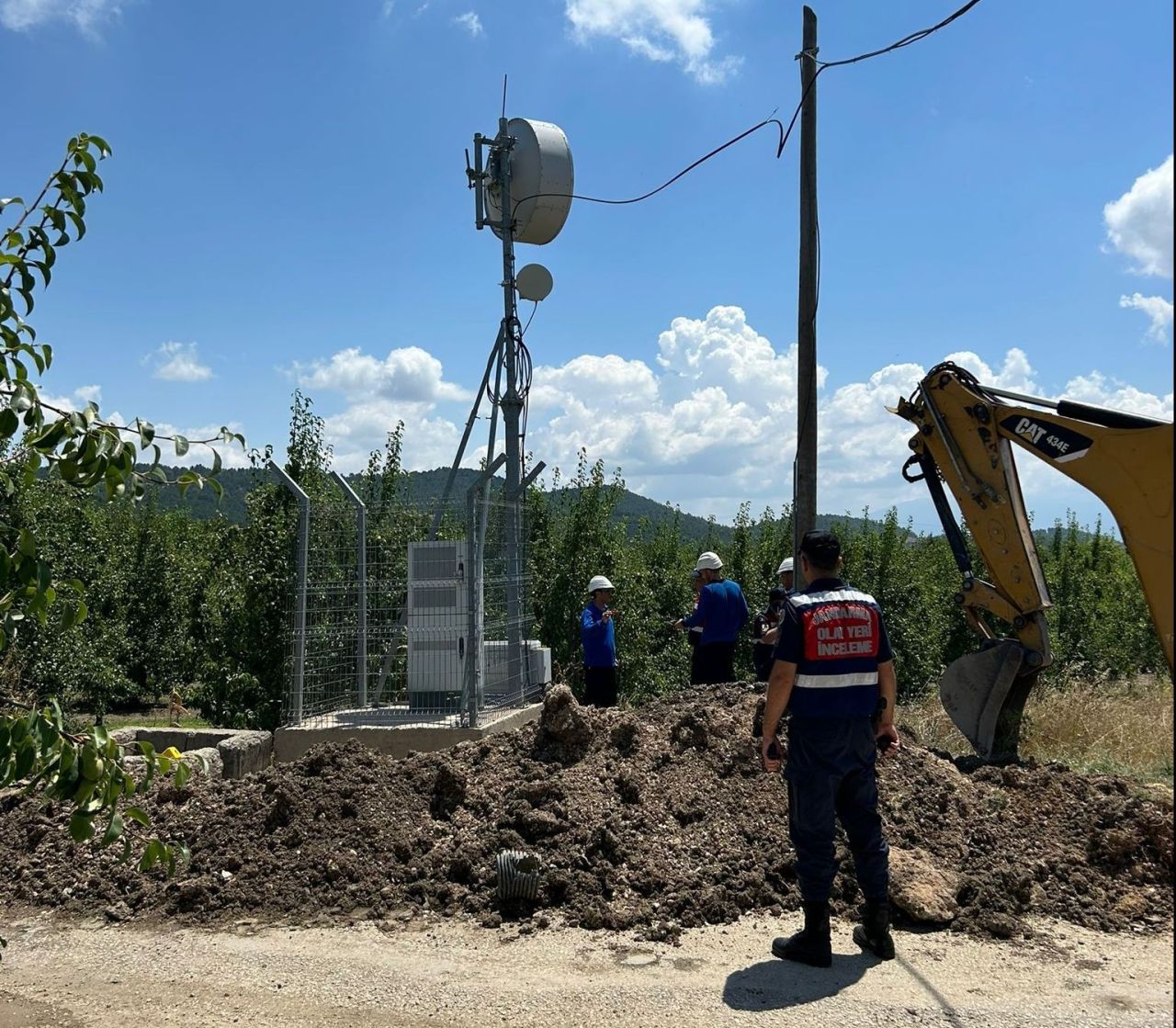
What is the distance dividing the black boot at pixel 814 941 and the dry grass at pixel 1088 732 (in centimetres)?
386

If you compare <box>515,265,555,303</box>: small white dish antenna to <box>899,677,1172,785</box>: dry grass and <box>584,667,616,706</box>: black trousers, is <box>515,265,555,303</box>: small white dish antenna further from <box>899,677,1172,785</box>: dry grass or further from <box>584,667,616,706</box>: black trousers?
<box>899,677,1172,785</box>: dry grass

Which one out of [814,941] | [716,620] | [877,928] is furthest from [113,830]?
[716,620]

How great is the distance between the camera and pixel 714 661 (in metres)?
10.8

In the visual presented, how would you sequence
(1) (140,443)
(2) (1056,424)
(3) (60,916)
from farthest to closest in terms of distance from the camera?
(2) (1056,424) < (3) (60,916) < (1) (140,443)

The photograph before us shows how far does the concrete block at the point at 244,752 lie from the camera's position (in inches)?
348

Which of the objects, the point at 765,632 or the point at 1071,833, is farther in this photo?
the point at 765,632

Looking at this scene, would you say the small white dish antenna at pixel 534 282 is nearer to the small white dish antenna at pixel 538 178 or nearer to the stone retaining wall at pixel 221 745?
the small white dish antenna at pixel 538 178

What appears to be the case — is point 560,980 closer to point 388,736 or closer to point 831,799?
point 831,799

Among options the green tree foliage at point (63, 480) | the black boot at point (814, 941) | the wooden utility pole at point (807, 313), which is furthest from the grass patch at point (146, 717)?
the green tree foliage at point (63, 480)

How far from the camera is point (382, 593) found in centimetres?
1053

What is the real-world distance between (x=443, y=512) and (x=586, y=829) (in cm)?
499

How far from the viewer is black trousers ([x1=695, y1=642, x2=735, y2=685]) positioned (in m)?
10.7

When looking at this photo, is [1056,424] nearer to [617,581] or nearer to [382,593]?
[382,593]

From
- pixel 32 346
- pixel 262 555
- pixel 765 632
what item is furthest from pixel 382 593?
pixel 32 346
